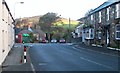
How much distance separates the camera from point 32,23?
138375 millimetres

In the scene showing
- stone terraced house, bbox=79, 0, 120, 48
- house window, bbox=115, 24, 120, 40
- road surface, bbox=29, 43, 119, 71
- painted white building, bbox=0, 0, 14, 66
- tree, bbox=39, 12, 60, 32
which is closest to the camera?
road surface, bbox=29, 43, 119, 71

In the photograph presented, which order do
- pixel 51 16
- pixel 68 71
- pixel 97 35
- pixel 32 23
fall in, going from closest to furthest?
1. pixel 68 71
2. pixel 97 35
3. pixel 51 16
4. pixel 32 23

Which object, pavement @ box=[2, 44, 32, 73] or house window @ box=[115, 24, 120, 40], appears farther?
house window @ box=[115, 24, 120, 40]

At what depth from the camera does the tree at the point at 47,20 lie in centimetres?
12606

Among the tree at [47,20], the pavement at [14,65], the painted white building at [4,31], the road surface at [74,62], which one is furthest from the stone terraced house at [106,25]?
the tree at [47,20]

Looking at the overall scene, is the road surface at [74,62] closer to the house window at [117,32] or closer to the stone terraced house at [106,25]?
the house window at [117,32]

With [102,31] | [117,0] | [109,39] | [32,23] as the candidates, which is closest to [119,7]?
[117,0]

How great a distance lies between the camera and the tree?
414 feet

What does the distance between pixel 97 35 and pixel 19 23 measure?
7812cm

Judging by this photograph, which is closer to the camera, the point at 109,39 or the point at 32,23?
the point at 109,39

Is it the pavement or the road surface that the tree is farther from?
the pavement

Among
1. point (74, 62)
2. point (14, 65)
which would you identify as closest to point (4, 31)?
point (14, 65)

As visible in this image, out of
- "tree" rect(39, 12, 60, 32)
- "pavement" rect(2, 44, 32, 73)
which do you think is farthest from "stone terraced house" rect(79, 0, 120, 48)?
"tree" rect(39, 12, 60, 32)

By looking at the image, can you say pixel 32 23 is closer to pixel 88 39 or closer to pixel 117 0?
pixel 88 39
